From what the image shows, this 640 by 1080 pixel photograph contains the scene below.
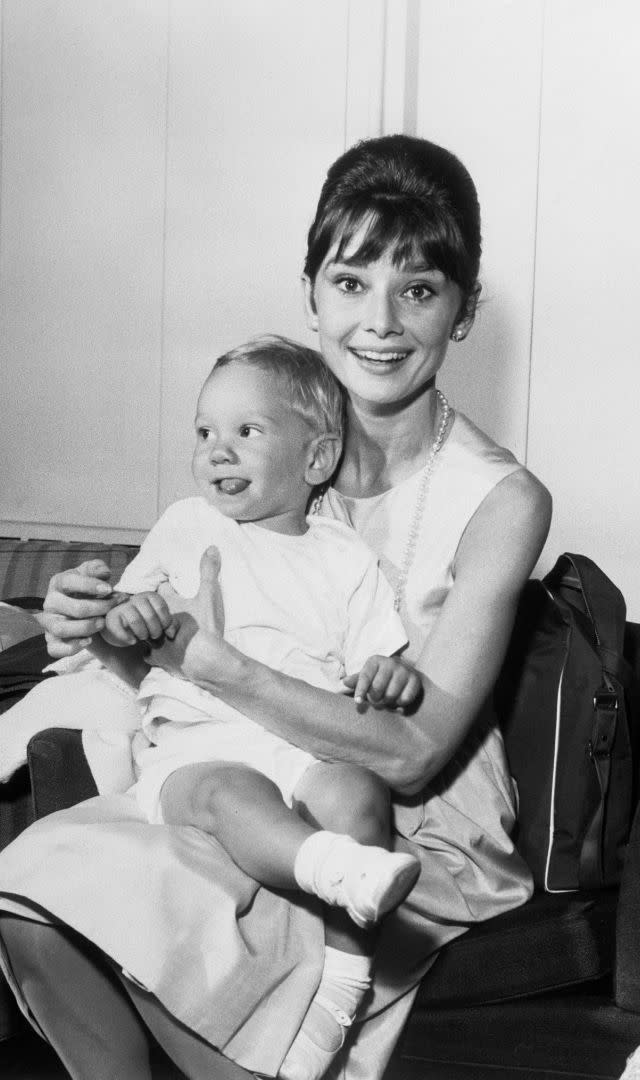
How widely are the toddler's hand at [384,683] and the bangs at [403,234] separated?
0.63 m

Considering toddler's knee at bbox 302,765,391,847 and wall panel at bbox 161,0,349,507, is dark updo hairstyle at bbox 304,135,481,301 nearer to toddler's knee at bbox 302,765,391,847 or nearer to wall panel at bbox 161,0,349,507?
toddler's knee at bbox 302,765,391,847

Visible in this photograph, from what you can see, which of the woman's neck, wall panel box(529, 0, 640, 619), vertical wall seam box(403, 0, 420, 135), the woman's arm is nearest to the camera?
the woman's arm

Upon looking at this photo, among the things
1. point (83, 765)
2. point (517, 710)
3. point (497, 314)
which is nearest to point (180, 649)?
point (83, 765)

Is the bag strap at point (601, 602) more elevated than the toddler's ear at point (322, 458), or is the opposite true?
the toddler's ear at point (322, 458)

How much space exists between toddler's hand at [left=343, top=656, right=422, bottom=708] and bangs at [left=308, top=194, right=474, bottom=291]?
63 cm

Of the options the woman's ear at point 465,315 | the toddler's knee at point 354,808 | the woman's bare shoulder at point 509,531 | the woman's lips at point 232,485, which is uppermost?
the woman's ear at point 465,315

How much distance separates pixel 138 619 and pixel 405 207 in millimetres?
720

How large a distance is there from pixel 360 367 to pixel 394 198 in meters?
0.24

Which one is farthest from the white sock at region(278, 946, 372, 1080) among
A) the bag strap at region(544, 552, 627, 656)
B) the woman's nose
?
the woman's nose

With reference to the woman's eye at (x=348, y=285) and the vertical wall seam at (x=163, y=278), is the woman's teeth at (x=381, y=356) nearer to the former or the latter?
the woman's eye at (x=348, y=285)

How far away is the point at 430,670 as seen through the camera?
1.64 meters

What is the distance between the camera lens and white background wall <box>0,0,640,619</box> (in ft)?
9.75

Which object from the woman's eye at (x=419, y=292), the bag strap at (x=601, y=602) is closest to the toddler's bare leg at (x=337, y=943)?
the bag strap at (x=601, y=602)

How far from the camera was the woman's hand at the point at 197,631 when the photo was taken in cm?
155
